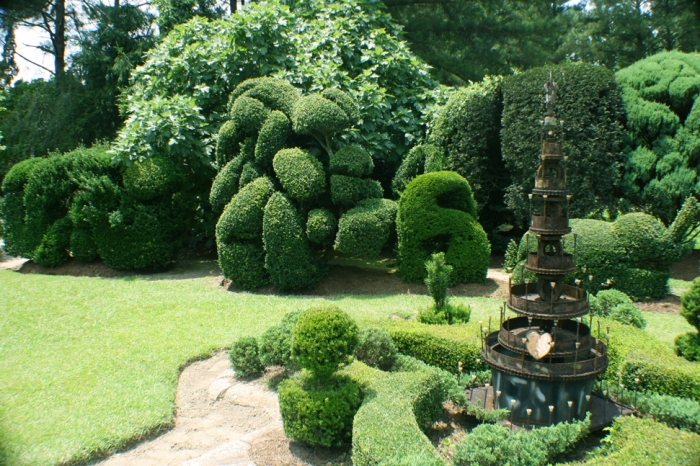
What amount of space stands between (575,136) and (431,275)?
6.73 meters

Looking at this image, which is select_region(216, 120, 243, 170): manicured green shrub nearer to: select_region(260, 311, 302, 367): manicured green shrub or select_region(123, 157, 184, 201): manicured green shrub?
select_region(123, 157, 184, 201): manicured green shrub

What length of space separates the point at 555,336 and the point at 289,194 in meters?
8.15

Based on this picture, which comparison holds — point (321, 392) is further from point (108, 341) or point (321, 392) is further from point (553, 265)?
point (108, 341)

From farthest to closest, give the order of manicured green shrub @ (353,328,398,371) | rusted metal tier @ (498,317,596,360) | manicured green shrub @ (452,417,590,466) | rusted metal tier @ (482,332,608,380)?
manicured green shrub @ (353,328,398,371), rusted metal tier @ (498,317,596,360), rusted metal tier @ (482,332,608,380), manicured green shrub @ (452,417,590,466)

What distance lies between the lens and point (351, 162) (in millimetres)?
13359

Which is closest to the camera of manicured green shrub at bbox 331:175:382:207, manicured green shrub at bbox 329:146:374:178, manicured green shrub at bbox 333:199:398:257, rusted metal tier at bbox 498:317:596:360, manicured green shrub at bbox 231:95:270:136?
rusted metal tier at bbox 498:317:596:360

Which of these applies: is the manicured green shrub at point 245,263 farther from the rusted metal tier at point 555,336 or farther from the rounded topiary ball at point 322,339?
the rusted metal tier at point 555,336

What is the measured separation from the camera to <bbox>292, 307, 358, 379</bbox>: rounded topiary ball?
6.35 m

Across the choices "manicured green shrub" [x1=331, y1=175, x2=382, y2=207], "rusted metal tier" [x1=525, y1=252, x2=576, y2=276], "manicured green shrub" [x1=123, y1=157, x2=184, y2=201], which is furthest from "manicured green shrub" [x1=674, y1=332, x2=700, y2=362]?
"manicured green shrub" [x1=123, y1=157, x2=184, y2=201]

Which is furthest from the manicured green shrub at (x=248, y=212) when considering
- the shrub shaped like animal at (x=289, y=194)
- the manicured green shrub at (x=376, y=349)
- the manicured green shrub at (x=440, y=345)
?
the manicured green shrub at (x=376, y=349)

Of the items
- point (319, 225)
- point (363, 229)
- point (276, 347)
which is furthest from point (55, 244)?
point (276, 347)

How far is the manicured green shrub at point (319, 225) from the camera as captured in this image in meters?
13.0

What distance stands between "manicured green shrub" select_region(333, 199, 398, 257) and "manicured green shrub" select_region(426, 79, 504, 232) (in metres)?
3.58

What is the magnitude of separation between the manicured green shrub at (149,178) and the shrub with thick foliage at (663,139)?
1203 cm
